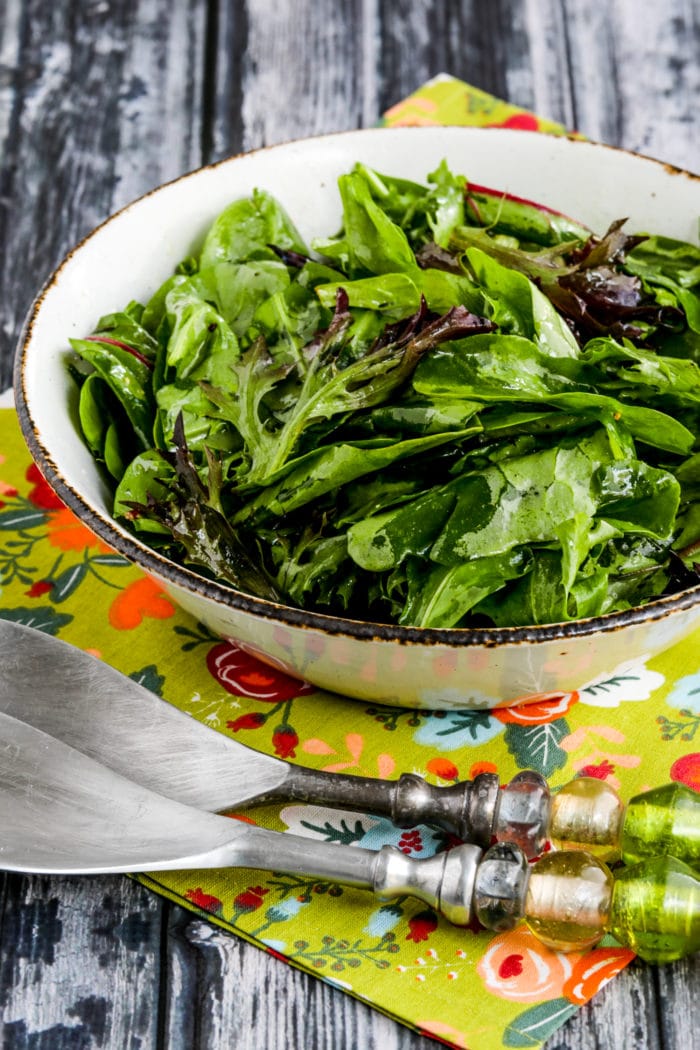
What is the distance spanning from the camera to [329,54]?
3.16 metres

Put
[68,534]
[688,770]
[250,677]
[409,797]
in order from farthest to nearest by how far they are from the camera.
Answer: [68,534]
[250,677]
[688,770]
[409,797]

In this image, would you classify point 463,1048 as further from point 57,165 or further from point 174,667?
point 57,165

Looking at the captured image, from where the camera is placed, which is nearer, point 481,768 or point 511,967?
point 511,967

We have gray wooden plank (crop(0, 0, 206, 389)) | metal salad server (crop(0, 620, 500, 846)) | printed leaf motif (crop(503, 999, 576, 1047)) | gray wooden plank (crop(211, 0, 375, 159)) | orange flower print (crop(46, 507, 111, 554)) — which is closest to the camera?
printed leaf motif (crop(503, 999, 576, 1047))

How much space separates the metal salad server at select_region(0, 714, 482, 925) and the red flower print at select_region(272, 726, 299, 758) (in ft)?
0.62

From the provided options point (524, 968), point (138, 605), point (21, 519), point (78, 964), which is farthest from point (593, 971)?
point (21, 519)

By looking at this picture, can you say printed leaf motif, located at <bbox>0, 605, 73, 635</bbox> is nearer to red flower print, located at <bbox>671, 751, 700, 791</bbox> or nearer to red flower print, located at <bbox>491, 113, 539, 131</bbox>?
red flower print, located at <bbox>671, 751, 700, 791</bbox>

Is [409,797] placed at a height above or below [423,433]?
below

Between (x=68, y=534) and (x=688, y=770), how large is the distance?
0.97m

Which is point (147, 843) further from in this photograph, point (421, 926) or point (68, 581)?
point (68, 581)

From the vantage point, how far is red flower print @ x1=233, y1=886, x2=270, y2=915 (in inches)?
54.9

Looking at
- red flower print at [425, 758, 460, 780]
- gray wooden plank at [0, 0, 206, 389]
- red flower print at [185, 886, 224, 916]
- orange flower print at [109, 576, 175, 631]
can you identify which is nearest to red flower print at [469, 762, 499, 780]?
red flower print at [425, 758, 460, 780]

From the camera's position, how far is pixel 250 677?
166 cm

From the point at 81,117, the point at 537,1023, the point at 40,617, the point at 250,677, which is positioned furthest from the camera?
the point at 81,117
